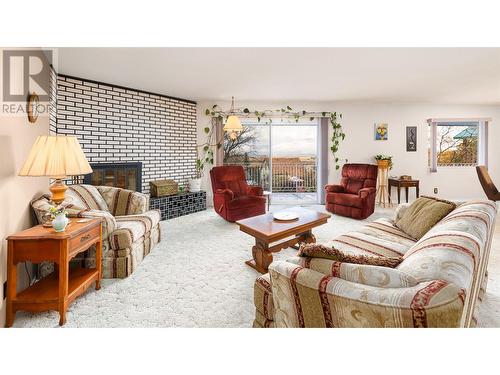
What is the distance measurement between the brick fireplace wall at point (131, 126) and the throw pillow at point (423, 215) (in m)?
4.12

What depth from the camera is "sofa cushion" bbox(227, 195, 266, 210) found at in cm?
402

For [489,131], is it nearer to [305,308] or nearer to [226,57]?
[226,57]

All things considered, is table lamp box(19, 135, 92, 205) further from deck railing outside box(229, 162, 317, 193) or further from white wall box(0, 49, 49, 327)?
deck railing outside box(229, 162, 317, 193)

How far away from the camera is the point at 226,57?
9.73ft

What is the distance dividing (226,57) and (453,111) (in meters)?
5.84

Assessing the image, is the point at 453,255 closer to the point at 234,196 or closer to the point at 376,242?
the point at 376,242

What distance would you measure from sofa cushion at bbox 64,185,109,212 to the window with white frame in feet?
22.8

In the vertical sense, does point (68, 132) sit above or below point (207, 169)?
above

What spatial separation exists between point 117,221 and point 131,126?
2.31 m

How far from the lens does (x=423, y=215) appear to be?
2160mm

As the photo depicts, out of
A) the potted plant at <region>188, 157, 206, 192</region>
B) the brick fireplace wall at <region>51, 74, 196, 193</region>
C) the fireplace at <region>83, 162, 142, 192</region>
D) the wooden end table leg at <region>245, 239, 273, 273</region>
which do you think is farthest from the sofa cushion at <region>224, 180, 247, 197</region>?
the wooden end table leg at <region>245, 239, 273, 273</region>

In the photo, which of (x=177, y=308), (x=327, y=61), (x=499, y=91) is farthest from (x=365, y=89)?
(x=177, y=308)

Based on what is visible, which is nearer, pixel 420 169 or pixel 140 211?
pixel 140 211
